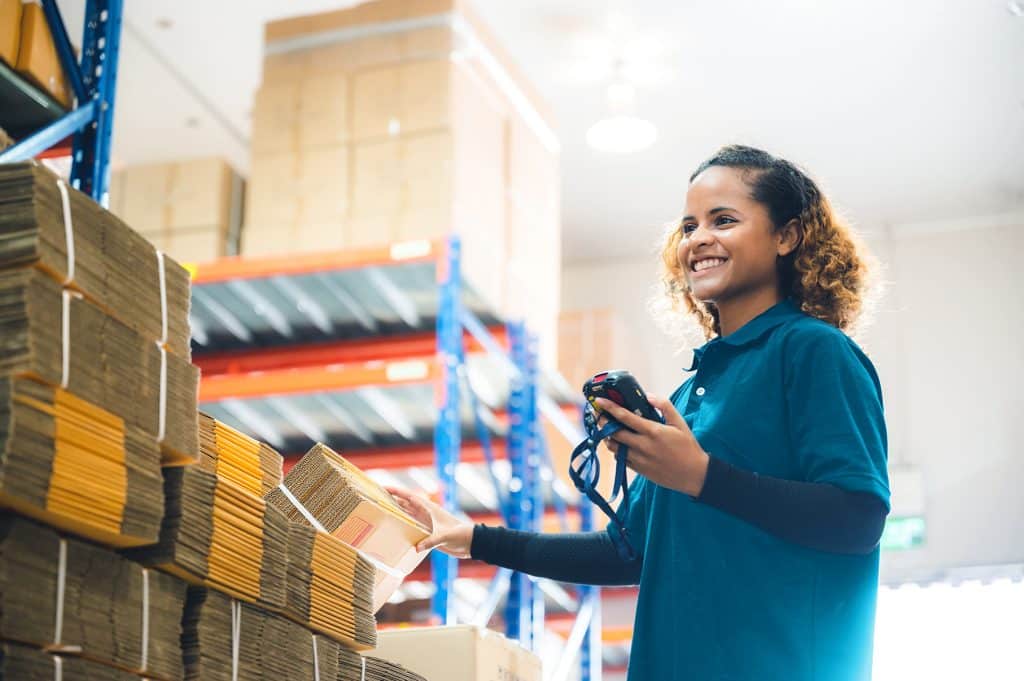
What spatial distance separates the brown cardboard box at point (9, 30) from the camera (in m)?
3.73

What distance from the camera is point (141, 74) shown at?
965 cm

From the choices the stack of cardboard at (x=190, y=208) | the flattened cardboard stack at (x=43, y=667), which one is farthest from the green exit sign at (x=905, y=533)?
the flattened cardboard stack at (x=43, y=667)

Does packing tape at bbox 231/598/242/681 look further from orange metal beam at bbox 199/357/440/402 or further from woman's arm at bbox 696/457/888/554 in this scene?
orange metal beam at bbox 199/357/440/402

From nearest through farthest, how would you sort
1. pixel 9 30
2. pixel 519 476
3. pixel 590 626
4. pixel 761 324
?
pixel 761 324
pixel 9 30
pixel 519 476
pixel 590 626

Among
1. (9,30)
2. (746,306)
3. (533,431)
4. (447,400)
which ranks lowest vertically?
(746,306)

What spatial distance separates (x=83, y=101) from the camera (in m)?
3.93

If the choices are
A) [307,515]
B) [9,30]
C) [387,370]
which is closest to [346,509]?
[307,515]

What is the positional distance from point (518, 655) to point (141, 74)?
711 cm

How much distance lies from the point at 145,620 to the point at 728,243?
1259 millimetres

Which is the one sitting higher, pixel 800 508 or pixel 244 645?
pixel 800 508

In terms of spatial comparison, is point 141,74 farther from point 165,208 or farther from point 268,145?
point 268,145

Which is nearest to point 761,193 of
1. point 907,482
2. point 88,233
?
point 88,233

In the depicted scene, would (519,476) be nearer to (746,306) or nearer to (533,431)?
(533,431)

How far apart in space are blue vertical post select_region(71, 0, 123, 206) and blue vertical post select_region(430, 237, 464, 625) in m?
2.26
